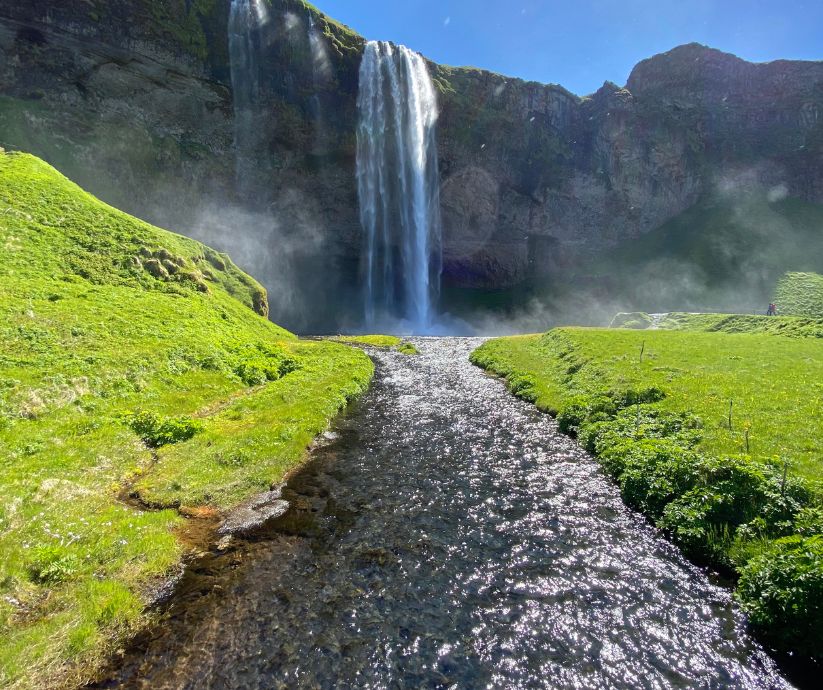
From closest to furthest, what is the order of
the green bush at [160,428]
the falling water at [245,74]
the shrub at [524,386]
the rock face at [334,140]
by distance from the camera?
1. the green bush at [160,428]
2. the shrub at [524,386]
3. the rock face at [334,140]
4. the falling water at [245,74]

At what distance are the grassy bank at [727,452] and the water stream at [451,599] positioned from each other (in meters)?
0.75

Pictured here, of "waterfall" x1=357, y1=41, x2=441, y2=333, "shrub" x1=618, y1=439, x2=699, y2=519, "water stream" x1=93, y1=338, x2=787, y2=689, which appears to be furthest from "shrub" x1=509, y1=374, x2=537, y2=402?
"waterfall" x1=357, y1=41, x2=441, y2=333

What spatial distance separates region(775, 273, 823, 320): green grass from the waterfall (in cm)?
5948

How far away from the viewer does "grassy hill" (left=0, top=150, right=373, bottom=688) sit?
7.76 metres

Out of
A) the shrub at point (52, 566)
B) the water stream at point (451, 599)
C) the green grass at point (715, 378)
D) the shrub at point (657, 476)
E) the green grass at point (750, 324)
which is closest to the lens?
the water stream at point (451, 599)

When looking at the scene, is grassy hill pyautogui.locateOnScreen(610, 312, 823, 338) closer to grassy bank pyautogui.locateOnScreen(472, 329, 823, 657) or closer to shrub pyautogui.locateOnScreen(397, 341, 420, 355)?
grassy bank pyautogui.locateOnScreen(472, 329, 823, 657)

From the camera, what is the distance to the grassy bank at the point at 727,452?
770 cm

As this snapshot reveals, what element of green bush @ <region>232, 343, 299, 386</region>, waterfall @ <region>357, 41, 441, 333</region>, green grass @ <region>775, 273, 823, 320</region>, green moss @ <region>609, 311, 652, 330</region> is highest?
waterfall @ <region>357, 41, 441, 333</region>

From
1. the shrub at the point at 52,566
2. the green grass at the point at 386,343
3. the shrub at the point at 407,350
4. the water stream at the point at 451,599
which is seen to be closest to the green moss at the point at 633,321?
the green grass at the point at 386,343

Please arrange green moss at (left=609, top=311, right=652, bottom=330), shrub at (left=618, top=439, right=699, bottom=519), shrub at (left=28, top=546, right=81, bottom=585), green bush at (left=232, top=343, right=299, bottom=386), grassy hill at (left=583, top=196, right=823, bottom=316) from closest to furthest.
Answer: shrub at (left=28, top=546, right=81, bottom=585) → shrub at (left=618, top=439, right=699, bottom=519) → green bush at (left=232, top=343, right=299, bottom=386) → green moss at (left=609, top=311, right=652, bottom=330) → grassy hill at (left=583, top=196, right=823, bottom=316)

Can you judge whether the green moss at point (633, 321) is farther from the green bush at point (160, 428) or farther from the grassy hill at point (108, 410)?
the green bush at point (160, 428)

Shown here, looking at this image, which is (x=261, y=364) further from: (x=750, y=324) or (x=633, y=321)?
(x=633, y=321)

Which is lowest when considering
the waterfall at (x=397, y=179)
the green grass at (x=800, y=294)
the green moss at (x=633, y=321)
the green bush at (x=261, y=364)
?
the green moss at (x=633, y=321)

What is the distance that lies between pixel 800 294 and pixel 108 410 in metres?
97.5
